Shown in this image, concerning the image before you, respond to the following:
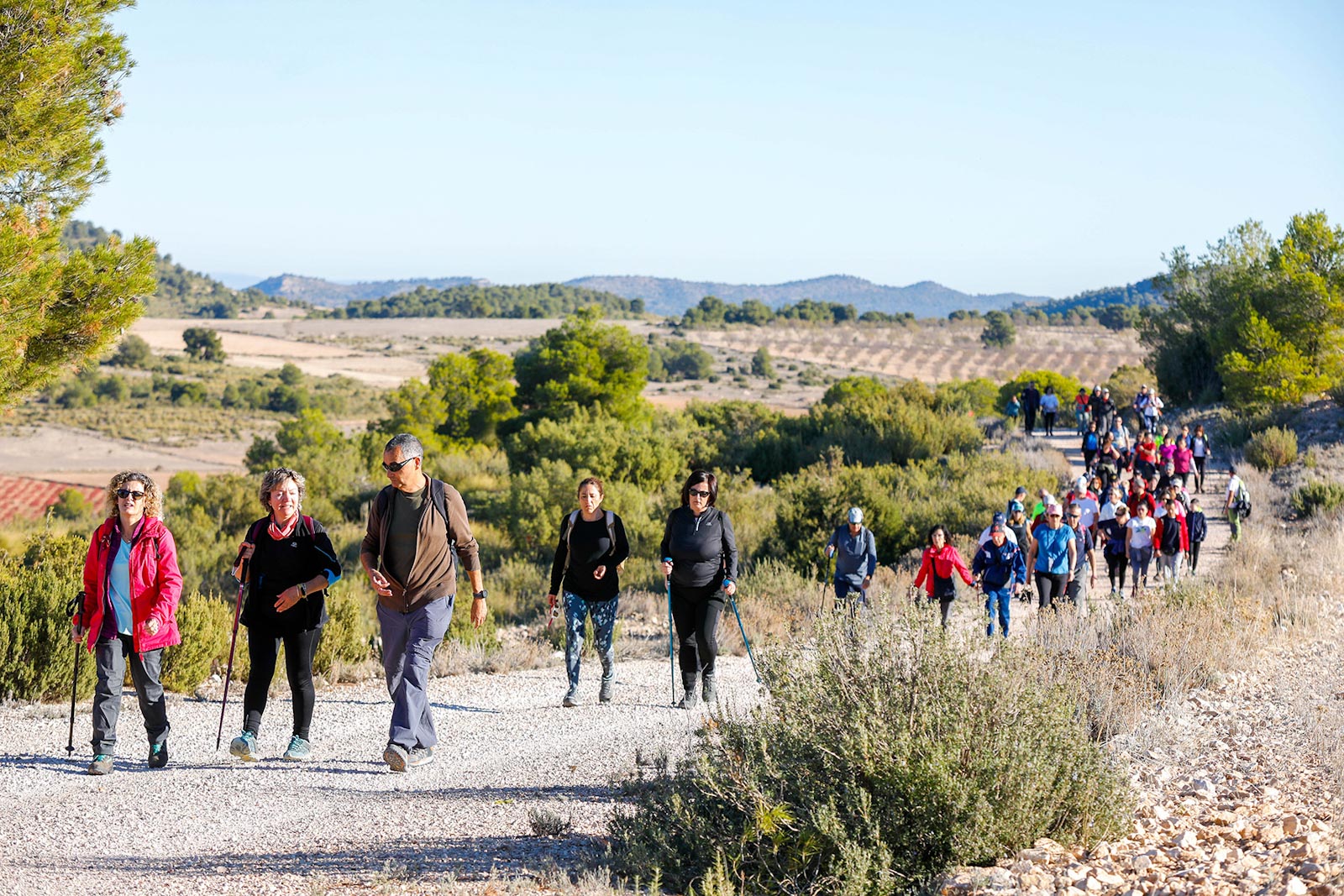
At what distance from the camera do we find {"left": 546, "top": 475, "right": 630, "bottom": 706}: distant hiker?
8.20m

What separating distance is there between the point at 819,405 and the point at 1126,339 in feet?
296

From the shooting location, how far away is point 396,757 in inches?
256

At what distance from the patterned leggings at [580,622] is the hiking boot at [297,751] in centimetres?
209

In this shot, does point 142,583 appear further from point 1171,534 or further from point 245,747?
point 1171,534

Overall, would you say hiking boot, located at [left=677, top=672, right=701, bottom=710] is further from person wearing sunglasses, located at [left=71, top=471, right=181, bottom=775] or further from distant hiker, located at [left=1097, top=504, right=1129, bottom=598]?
distant hiker, located at [left=1097, top=504, right=1129, bottom=598]

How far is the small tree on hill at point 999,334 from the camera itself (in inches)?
4385

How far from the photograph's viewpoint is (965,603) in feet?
A: 45.0

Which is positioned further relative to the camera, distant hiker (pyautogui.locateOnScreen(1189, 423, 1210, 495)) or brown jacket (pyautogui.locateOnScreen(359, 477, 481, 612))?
distant hiker (pyautogui.locateOnScreen(1189, 423, 1210, 495))

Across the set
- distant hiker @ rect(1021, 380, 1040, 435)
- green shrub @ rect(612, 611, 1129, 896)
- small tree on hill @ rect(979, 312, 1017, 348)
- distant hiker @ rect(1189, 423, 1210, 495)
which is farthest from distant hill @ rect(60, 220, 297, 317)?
green shrub @ rect(612, 611, 1129, 896)

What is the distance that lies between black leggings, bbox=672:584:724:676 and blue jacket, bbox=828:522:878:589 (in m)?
2.78

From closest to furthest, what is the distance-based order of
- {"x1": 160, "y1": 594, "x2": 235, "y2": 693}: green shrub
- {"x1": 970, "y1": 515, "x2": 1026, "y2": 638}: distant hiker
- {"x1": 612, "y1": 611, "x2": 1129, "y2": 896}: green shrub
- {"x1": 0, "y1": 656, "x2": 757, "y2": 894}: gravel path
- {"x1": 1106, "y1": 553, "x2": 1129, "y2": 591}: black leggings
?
{"x1": 612, "y1": 611, "x2": 1129, "y2": 896}: green shrub, {"x1": 0, "y1": 656, "x2": 757, "y2": 894}: gravel path, {"x1": 160, "y1": 594, "x2": 235, "y2": 693}: green shrub, {"x1": 970, "y1": 515, "x2": 1026, "y2": 638}: distant hiker, {"x1": 1106, "y1": 553, "x2": 1129, "y2": 591}: black leggings

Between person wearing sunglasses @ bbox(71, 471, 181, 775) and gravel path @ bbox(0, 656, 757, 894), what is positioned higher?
person wearing sunglasses @ bbox(71, 471, 181, 775)

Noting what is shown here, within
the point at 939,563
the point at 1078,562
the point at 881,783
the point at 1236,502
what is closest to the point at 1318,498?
the point at 1236,502

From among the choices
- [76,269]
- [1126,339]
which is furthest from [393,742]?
[1126,339]
